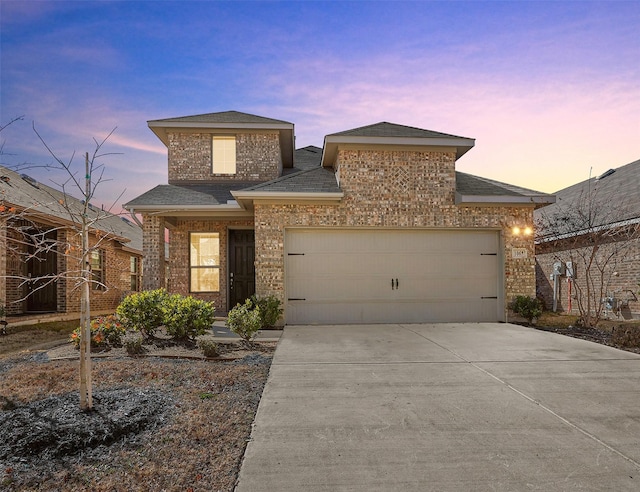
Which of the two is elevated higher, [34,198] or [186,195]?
[186,195]

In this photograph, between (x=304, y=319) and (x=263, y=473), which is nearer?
(x=263, y=473)

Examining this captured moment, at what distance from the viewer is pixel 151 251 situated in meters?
10.1

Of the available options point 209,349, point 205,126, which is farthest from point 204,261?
point 209,349

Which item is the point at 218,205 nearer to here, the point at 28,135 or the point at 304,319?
the point at 304,319

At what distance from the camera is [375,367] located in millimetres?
5332

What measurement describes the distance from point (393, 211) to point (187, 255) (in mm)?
6317

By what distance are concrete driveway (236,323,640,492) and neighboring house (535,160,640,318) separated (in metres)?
5.91

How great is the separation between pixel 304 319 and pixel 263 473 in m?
6.69

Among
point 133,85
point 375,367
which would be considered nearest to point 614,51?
point 375,367

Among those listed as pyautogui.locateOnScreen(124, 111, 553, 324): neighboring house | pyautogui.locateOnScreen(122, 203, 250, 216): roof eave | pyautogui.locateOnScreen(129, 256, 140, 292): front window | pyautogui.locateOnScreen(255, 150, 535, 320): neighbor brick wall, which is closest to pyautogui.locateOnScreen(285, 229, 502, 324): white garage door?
pyautogui.locateOnScreen(124, 111, 553, 324): neighboring house

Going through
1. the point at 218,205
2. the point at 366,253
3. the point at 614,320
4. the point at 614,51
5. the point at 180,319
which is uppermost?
the point at 614,51

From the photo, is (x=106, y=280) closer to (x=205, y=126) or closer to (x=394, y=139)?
(x=205, y=126)

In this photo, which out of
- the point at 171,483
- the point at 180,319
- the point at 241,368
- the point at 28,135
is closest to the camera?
the point at 171,483

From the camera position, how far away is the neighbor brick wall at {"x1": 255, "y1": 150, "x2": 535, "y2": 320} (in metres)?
9.15
